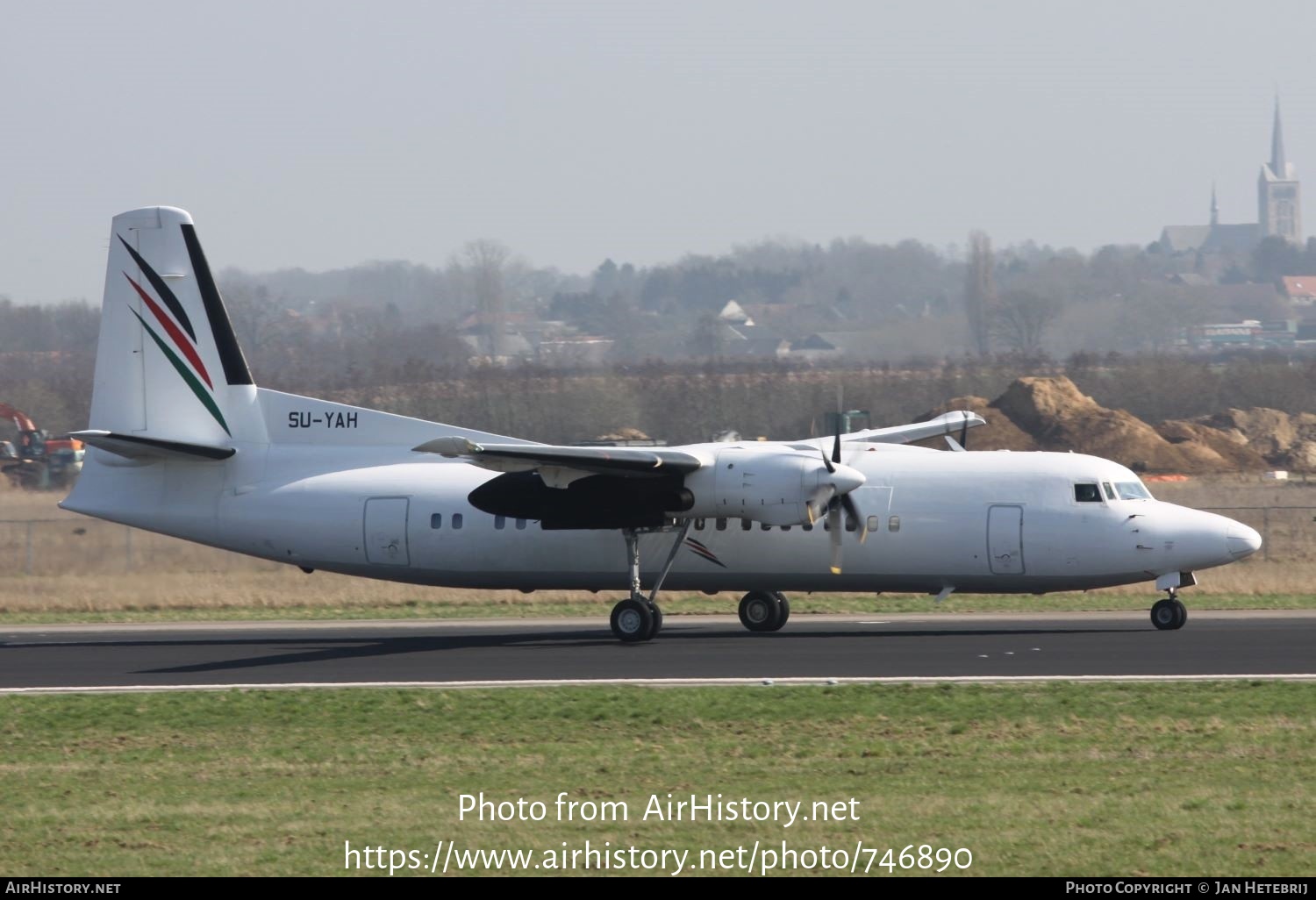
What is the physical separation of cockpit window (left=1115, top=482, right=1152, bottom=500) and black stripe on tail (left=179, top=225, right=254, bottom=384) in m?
13.9

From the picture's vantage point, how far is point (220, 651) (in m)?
22.8

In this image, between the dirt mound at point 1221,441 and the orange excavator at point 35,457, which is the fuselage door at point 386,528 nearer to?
the orange excavator at point 35,457

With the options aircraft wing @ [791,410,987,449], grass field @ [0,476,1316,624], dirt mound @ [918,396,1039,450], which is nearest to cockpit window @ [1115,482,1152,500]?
grass field @ [0,476,1316,624]

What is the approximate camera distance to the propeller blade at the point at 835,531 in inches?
922

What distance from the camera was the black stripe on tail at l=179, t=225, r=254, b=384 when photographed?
2597cm

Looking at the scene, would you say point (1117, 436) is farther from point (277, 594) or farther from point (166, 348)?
point (166, 348)

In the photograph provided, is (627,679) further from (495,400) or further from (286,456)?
(495,400)

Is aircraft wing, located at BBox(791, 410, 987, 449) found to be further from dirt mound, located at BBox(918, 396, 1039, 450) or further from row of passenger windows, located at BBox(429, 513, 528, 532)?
dirt mound, located at BBox(918, 396, 1039, 450)

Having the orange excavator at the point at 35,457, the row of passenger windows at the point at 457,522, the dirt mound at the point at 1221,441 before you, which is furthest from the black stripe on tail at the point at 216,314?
the dirt mound at the point at 1221,441

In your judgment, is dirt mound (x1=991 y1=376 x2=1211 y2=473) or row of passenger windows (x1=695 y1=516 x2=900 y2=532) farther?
dirt mound (x1=991 y1=376 x2=1211 y2=473)

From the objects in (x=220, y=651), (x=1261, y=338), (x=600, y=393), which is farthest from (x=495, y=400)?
(x=1261, y=338)

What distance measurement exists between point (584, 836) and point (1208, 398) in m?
61.1

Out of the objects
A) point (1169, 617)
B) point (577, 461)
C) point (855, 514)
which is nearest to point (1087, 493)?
point (1169, 617)

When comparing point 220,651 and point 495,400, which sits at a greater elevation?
point 495,400
